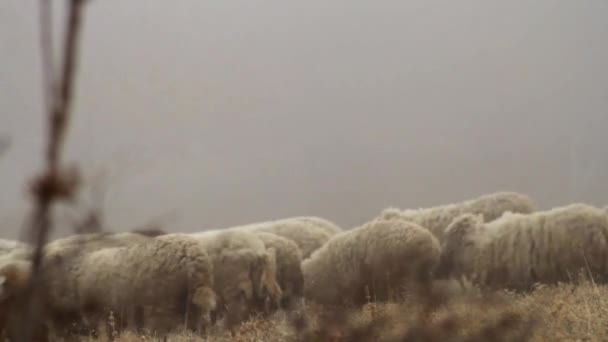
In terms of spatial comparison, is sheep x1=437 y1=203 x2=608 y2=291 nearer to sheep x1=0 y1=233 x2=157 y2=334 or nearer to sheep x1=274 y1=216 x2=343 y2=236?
sheep x1=274 y1=216 x2=343 y2=236

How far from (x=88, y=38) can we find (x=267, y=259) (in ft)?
8.38

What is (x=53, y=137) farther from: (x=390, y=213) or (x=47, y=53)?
(x=390, y=213)

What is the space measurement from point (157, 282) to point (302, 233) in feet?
8.22

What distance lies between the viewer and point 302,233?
5543 millimetres

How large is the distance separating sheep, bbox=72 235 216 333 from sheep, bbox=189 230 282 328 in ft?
0.84

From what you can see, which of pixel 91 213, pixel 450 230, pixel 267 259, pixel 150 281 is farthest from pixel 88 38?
pixel 450 230

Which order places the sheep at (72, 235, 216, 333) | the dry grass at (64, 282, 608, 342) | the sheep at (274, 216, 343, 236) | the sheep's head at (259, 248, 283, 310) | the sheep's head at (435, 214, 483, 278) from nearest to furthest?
the dry grass at (64, 282, 608, 342) → the sheep at (72, 235, 216, 333) → the sheep's head at (259, 248, 283, 310) → the sheep's head at (435, 214, 483, 278) → the sheep at (274, 216, 343, 236)

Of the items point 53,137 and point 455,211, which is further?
point 455,211

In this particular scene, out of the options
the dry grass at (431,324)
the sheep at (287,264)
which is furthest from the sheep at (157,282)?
the dry grass at (431,324)

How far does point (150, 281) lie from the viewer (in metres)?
3.07

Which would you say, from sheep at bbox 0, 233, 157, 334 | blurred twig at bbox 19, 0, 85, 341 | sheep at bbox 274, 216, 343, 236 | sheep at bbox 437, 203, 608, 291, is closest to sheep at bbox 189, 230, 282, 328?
sheep at bbox 437, 203, 608, 291

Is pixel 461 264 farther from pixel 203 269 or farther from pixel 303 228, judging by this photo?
pixel 303 228

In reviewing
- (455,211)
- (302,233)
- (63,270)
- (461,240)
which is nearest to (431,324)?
(63,270)

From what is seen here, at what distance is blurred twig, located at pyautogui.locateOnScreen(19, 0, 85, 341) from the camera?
45cm
